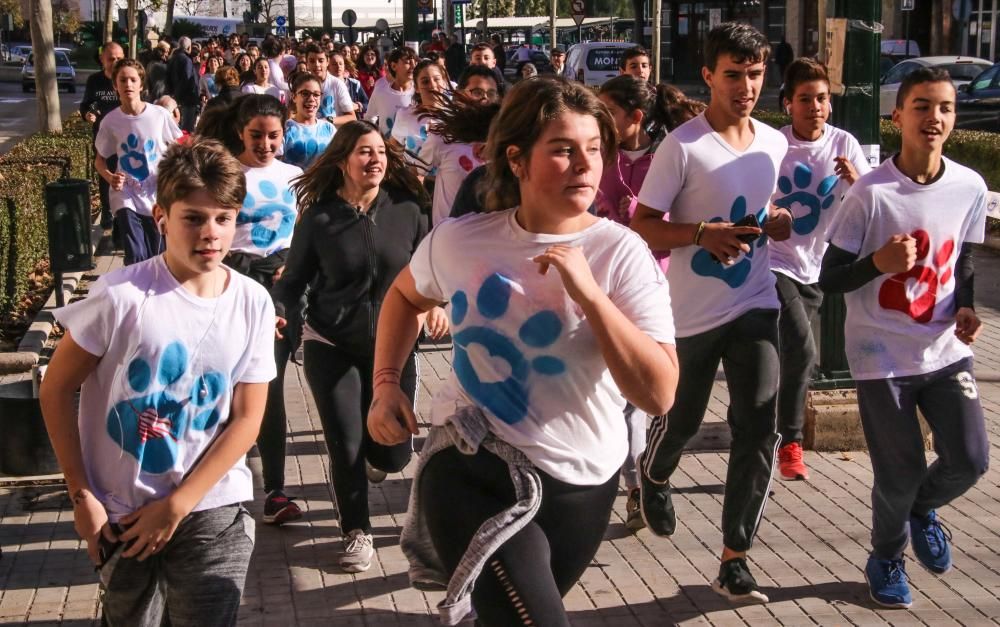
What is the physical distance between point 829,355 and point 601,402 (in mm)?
Answer: 4345

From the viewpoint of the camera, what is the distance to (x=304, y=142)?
9.42 metres

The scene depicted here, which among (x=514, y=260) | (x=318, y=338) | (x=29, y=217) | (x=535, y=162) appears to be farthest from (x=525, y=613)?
(x=29, y=217)

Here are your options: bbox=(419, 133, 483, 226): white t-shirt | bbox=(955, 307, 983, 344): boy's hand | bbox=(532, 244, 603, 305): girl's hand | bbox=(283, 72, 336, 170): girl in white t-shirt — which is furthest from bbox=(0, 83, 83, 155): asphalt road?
bbox=(532, 244, 603, 305): girl's hand

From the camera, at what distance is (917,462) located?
5.32 meters

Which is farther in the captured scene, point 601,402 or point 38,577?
point 38,577

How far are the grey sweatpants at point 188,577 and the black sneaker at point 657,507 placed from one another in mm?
2539

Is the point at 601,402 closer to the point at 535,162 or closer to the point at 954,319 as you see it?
the point at 535,162

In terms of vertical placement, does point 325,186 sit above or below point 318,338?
above

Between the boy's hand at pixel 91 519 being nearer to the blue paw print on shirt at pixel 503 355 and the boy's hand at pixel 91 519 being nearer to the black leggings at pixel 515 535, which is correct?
the black leggings at pixel 515 535

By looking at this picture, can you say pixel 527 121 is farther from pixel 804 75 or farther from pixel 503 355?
pixel 804 75

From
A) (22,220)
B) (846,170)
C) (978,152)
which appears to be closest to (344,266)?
(846,170)

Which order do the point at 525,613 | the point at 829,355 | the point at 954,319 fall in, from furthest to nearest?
1. the point at 829,355
2. the point at 954,319
3. the point at 525,613

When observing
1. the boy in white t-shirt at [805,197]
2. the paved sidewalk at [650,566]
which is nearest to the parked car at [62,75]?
the paved sidewalk at [650,566]

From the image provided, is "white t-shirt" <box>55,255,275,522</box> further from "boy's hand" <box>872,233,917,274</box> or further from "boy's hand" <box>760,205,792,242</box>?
"boy's hand" <box>760,205,792,242</box>
